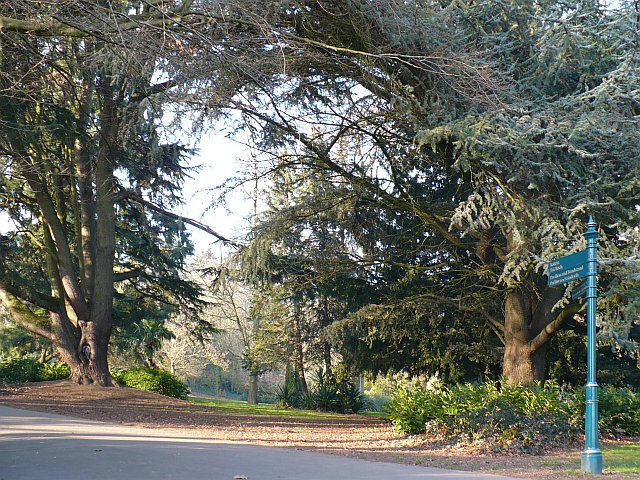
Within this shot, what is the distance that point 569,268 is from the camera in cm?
1115

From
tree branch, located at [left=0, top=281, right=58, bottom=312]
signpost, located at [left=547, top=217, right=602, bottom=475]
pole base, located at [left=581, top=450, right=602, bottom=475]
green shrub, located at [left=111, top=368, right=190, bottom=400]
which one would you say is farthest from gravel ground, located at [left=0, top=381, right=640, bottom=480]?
green shrub, located at [left=111, top=368, right=190, bottom=400]

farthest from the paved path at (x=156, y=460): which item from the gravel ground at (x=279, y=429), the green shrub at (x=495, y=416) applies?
the green shrub at (x=495, y=416)

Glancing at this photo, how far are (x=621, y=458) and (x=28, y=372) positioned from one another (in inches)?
910

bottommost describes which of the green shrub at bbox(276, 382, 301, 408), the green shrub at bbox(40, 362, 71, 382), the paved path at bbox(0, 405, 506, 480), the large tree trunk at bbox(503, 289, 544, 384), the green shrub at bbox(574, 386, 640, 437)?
the green shrub at bbox(276, 382, 301, 408)

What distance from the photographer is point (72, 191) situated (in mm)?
22219

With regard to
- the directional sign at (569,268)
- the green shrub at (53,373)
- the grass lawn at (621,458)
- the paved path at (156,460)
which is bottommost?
the paved path at (156,460)

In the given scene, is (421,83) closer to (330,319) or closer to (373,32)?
(373,32)

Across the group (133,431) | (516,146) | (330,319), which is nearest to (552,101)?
(516,146)

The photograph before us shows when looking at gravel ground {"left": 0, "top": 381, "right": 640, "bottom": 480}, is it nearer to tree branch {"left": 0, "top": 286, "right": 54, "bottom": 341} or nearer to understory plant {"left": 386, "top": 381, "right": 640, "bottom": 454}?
understory plant {"left": 386, "top": 381, "right": 640, "bottom": 454}

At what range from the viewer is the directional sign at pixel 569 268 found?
A: 11.0 m

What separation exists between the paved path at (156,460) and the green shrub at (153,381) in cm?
1367

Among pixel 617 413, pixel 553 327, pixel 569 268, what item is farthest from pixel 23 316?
pixel 569 268

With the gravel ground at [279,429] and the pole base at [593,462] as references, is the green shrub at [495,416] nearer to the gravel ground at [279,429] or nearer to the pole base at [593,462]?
the gravel ground at [279,429]

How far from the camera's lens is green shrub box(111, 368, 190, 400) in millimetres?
26391
